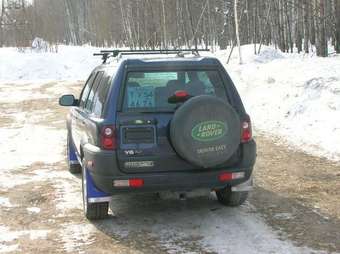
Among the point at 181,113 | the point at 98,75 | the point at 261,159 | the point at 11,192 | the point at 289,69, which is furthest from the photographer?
the point at 289,69

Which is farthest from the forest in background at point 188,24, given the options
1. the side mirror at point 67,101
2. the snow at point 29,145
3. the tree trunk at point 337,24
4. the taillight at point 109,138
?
the taillight at point 109,138

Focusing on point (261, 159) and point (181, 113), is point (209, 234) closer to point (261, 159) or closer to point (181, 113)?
point (181, 113)

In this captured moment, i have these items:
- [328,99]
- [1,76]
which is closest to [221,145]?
[328,99]

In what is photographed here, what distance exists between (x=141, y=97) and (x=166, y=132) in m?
0.48

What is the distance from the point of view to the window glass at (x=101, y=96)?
5.74 meters

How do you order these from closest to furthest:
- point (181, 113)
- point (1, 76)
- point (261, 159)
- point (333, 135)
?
point (181, 113)
point (261, 159)
point (333, 135)
point (1, 76)

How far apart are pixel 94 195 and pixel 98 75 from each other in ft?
5.73

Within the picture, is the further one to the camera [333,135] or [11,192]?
[333,135]

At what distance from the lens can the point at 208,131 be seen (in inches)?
211

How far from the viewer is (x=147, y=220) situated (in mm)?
5984

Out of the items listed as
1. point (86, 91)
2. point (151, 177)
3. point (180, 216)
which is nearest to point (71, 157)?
point (86, 91)

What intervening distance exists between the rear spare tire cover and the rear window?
1.04 feet

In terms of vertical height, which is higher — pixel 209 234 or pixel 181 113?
pixel 181 113

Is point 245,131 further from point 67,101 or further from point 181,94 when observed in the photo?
point 67,101
